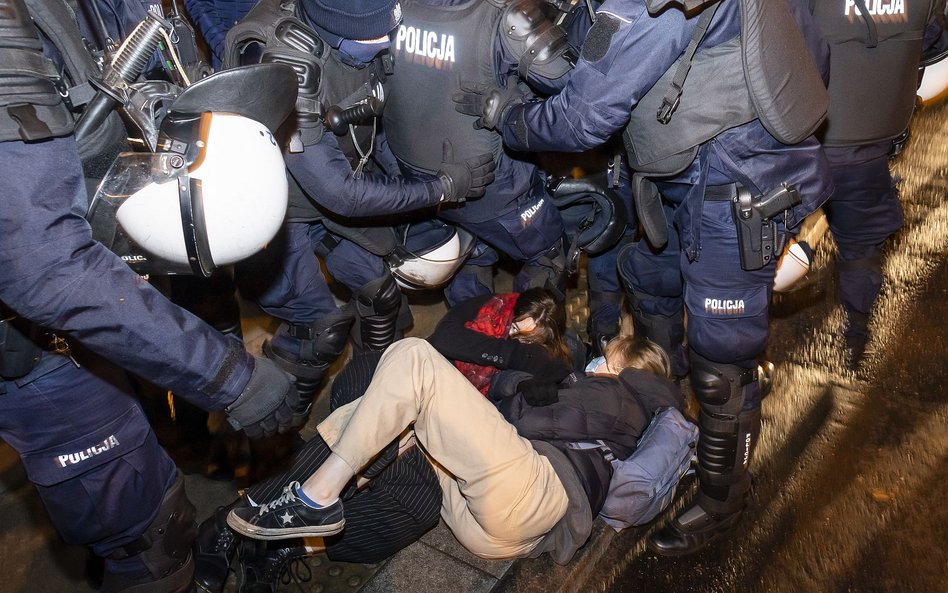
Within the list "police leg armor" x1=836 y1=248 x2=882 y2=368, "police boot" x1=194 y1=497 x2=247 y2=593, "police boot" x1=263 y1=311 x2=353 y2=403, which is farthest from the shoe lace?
"police leg armor" x1=836 y1=248 x2=882 y2=368

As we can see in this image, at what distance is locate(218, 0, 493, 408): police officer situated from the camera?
2719 millimetres

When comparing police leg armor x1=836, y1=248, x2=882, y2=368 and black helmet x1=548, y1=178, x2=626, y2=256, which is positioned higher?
black helmet x1=548, y1=178, x2=626, y2=256

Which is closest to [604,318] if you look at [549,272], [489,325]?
[549,272]

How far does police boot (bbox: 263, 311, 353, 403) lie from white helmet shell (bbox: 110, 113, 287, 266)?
1176 millimetres

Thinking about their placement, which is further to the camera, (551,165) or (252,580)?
(551,165)

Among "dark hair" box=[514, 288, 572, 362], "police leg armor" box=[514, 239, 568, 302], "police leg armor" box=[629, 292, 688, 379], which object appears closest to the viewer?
"dark hair" box=[514, 288, 572, 362]

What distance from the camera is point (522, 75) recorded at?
3.00m

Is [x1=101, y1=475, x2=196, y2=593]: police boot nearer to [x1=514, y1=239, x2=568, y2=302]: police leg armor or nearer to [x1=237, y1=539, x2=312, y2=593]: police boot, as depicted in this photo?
[x1=237, y1=539, x2=312, y2=593]: police boot

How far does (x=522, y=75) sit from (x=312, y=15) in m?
0.81

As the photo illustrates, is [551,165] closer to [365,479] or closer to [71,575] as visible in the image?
[365,479]

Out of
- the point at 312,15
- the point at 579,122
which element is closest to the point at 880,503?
the point at 579,122

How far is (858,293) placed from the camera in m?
4.00

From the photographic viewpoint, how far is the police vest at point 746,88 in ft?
8.13

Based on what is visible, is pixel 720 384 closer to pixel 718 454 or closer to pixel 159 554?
pixel 718 454
